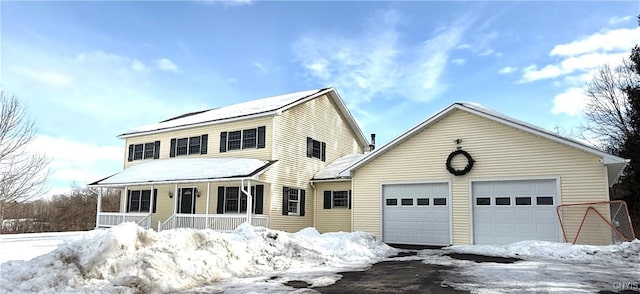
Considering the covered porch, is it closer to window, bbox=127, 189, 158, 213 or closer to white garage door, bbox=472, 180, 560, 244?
window, bbox=127, 189, 158, 213

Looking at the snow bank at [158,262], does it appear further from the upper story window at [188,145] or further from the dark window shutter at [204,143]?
the upper story window at [188,145]

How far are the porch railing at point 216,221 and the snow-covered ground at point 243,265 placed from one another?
246 inches

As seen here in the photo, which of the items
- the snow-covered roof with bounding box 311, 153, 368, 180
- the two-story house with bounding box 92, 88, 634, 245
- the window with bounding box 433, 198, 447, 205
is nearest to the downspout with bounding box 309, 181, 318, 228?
the two-story house with bounding box 92, 88, 634, 245

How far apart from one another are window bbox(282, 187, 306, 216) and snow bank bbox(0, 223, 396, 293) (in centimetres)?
820

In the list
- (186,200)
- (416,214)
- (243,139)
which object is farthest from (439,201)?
(186,200)

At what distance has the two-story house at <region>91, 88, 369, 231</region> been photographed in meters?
19.2

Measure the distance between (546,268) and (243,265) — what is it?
6654 millimetres

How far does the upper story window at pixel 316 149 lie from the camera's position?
22094 mm

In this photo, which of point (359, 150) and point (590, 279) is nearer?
point (590, 279)

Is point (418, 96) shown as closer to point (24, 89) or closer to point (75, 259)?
point (75, 259)

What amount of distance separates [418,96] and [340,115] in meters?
5.08

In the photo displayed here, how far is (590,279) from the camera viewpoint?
8.16 meters

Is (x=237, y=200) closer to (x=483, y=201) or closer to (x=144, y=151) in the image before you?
(x=144, y=151)

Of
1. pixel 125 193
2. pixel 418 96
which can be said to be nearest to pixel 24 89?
pixel 125 193
